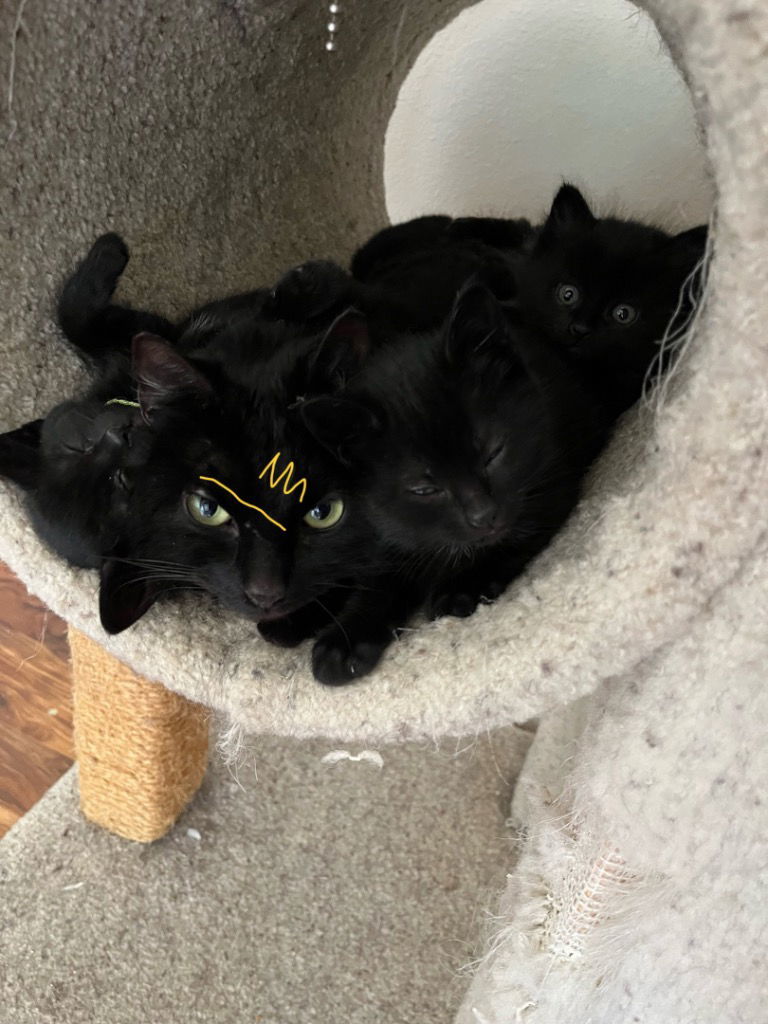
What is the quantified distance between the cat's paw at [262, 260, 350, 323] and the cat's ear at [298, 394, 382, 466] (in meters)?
0.25


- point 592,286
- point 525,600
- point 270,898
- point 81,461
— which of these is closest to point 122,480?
point 81,461

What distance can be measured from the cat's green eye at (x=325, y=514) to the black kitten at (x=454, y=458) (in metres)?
0.03

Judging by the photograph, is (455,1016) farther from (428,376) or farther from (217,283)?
(217,283)

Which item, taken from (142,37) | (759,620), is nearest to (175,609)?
(759,620)

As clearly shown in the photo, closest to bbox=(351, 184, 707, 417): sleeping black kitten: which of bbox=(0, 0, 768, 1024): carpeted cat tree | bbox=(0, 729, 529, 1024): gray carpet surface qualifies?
bbox=(0, 0, 768, 1024): carpeted cat tree

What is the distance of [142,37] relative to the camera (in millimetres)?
1022

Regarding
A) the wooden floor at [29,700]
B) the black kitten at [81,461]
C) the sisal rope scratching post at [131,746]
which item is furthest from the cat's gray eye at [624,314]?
the wooden floor at [29,700]

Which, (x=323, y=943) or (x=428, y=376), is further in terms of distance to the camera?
(x=323, y=943)

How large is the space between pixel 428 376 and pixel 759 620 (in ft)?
1.16

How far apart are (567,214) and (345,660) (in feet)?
1.94

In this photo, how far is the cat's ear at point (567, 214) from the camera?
3.32 ft

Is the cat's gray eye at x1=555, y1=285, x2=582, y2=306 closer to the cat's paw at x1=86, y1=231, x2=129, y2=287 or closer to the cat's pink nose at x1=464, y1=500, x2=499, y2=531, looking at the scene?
the cat's pink nose at x1=464, y1=500, x2=499, y2=531

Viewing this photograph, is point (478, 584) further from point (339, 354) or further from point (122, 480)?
point (122, 480)

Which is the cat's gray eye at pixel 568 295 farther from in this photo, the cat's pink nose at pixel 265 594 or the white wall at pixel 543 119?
the white wall at pixel 543 119
